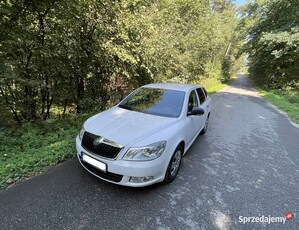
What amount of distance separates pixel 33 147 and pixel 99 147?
220cm

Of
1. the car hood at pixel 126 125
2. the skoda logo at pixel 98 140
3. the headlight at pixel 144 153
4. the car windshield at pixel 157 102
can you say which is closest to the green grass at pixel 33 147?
the car hood at pixel 126 125

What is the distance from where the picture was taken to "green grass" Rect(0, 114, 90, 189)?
315 centimetres

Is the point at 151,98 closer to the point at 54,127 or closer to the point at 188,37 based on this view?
the point at 54,127

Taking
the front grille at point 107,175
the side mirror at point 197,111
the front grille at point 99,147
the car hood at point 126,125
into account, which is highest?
the side mirror at point 197,111

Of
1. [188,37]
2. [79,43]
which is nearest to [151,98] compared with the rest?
[79,43]

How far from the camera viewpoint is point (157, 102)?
385cm

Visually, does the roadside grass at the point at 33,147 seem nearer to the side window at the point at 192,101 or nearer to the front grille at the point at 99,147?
the front grille at the point at 99,147

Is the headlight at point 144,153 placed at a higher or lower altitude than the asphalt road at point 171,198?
higher

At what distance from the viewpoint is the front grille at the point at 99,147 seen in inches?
104

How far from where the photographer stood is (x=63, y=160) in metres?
3.63

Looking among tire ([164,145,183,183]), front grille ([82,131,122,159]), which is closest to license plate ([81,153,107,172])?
front grille ([82,131,122,159])

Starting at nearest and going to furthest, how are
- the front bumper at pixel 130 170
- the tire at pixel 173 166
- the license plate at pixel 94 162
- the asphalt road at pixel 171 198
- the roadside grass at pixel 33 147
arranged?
the asphalt road at pixel 171 198 → the front bumper at pixel 130 170 → the license plate at pixel 94 162 → the tire at pixel 173 166 → the roadside grass at pixel 33 147

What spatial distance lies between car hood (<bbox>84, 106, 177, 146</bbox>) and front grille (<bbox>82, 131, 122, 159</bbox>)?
0.07 m

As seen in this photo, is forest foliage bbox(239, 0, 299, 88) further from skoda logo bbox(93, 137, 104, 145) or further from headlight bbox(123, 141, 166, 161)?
skoda logo bbox(93, 137, 104, 145)
